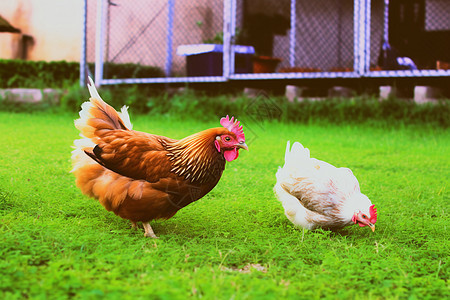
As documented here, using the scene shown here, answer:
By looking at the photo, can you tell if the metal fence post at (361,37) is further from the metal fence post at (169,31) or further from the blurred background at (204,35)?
the metal fence post at (169,31)

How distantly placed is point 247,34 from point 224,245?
8867 millimetres

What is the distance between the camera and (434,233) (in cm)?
303

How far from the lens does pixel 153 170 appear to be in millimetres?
2799

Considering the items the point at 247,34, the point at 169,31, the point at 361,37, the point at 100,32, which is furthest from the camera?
the point at 247,34

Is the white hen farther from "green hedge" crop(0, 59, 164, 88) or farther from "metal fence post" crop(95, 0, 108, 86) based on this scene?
"green hedge" crop(0, 59, 164, 88)

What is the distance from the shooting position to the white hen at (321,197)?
298 cm

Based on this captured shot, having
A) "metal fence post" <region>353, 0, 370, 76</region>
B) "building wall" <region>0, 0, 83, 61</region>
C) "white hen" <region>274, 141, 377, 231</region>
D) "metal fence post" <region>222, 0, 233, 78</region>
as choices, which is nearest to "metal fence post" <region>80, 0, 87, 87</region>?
"building wall" <region>0, 0, 83, 61</region>

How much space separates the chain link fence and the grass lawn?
17.0 feet

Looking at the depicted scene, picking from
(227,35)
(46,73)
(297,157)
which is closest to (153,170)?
(297,157)

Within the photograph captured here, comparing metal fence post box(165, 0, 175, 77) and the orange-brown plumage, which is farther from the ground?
metal fence post box(165, 0, 175, 77)

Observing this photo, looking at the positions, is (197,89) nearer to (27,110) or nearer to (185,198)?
(27,110)

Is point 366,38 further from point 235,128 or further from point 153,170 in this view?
point 153,170

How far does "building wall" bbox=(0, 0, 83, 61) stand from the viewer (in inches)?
476

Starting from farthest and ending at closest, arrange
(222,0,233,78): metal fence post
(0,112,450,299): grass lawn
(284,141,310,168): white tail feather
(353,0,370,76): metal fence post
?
(222,0,233,78): metal fence post < (353,0,370,76): metal fence post < (284,141,310,168): white tail feather < (0,112,450,299): grass lawn
